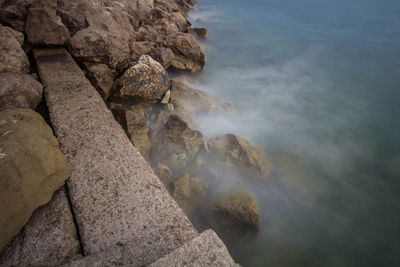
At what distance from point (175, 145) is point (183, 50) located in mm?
3343

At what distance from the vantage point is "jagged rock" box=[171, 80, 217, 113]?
14.4ft

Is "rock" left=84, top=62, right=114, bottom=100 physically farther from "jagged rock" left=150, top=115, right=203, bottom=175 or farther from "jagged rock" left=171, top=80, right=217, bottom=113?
"jagged rock" left=171, top=80, right=217, bottom=113

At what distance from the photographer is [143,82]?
368 centimetres

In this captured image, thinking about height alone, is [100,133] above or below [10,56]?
below

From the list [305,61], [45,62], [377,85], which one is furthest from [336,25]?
[45,62]

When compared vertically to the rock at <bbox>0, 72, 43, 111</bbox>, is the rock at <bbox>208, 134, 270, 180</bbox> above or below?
below

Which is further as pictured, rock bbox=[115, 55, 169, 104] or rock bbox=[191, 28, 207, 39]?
rock bbox=[191, 28, 207, 39]

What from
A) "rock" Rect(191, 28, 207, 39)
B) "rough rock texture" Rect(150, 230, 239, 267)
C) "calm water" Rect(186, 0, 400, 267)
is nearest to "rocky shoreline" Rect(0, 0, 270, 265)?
"rough rock texture" Rect(150, 230, 239, 267)

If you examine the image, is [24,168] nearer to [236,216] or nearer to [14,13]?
[236,216]

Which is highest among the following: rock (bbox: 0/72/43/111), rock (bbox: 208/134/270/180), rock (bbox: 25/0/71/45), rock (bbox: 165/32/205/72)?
rock (bbox: 25/0/71/45)

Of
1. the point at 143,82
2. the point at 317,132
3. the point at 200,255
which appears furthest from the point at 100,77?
the point at 317,132

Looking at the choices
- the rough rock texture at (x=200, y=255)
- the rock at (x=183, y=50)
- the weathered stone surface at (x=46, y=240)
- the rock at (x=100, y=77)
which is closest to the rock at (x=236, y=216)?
the rough rock texture at (x=200, y=255)

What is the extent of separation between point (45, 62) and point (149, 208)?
9.04 ft

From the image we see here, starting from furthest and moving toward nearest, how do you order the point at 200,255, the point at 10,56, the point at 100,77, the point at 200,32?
the point at 200,32, the point at 100,77, the point at 10,56, the point at 200,255
